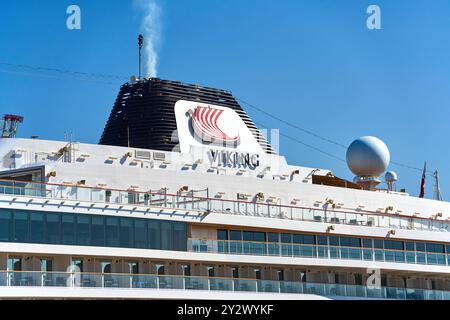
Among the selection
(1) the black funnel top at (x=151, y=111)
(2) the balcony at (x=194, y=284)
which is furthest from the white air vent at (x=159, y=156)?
(2) the balcony at (x=194, y=284)

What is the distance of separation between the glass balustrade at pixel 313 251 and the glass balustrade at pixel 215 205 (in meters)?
1.61

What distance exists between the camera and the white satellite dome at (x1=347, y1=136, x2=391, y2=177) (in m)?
61.8

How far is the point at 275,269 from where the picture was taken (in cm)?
4959

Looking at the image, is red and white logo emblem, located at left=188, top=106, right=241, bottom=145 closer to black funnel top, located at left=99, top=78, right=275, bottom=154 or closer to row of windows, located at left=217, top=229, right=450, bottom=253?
black funnel top, located at left=99, top=78, right=275, bottom=154

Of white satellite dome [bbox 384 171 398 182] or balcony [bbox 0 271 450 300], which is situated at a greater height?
white satellite dome [bbox 384 171 398 182]

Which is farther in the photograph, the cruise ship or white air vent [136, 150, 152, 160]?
white air vent [136, 150, 152, 160]

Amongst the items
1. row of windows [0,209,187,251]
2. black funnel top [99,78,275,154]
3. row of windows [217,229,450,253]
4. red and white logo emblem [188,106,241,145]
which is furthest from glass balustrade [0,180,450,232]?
black funnel top [99,78,275,154]

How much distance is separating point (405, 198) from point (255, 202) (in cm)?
1395

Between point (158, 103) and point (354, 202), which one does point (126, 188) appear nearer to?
point (158, 103)

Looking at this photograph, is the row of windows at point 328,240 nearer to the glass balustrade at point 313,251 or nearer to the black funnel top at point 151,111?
the glass balustrade at point 313,251

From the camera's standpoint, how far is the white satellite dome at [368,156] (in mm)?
61750

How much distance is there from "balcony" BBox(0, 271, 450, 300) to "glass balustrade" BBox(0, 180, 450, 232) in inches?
132

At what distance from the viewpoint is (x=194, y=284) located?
4419cm
